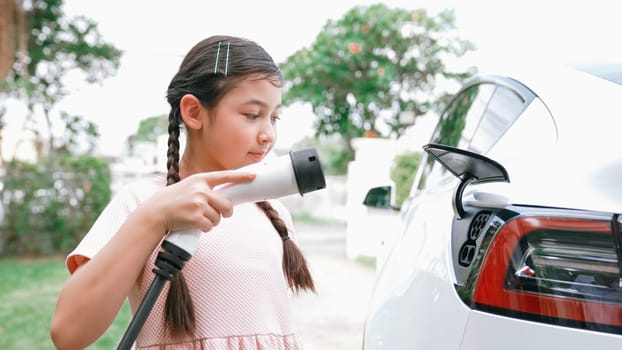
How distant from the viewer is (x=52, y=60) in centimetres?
990

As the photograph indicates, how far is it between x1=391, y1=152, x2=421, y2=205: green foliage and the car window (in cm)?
550

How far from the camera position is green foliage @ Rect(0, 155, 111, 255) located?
8.07 metres

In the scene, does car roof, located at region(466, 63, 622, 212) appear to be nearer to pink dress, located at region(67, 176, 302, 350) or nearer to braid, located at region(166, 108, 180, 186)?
pink dress, located at region(67, 176, 302, 350)

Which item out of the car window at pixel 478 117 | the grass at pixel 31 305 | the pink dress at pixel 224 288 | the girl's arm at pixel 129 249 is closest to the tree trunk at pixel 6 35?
the grass at pixel 31 305

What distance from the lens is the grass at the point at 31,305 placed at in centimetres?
445

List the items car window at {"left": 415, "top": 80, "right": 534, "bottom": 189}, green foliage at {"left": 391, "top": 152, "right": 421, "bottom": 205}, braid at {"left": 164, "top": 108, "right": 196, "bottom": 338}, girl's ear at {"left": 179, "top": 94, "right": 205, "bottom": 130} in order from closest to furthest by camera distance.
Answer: braid at {"left": 164, "top": 108, "right": 196, "bottom": 338}
girl's ear at {"left": 179, "top": 94, "right": 205, "bottom": 130}
car window at {"left": 415, "top": 80, "right": 534, "bottom": 189}
green foliage at {"left": 391, "top": 152, "right": 421, "bottom": 205}

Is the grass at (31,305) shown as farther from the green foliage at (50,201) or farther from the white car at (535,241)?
the white car at (535,241)

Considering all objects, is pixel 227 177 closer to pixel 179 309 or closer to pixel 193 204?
pixel 193 204

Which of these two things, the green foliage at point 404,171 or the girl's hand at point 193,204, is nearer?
the girl's hand at point 193,204

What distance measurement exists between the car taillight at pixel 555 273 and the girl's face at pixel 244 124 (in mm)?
498

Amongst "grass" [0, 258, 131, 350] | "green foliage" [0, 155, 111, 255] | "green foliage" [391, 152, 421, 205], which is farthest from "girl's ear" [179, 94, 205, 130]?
"green foliage" [0, 155, 111, 255]

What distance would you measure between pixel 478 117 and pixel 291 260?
1.13 metres

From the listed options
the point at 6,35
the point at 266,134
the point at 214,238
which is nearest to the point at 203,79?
the point at 266,134

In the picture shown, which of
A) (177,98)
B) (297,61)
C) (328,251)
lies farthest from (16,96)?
(177,98)
